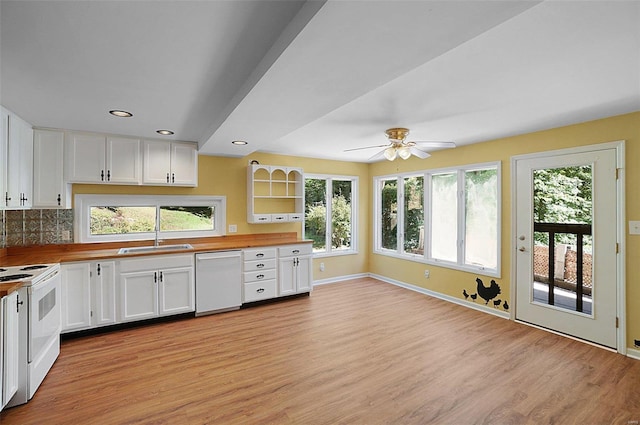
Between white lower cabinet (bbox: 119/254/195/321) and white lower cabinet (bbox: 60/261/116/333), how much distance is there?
0.34ft

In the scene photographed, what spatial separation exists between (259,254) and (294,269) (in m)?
0.63

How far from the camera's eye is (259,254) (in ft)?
13.9

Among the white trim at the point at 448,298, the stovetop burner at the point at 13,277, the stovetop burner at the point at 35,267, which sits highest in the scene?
the stovetop burner at the point at 35,267

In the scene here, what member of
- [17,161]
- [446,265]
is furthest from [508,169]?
[17,161]

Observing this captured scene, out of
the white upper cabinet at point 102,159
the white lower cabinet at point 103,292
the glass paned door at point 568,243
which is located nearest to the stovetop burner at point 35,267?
the white lower cabinet at point 103,292

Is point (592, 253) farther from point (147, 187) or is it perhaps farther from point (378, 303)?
point (147, 187)

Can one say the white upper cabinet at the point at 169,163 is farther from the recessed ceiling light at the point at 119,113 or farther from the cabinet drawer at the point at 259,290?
the cabinet drawer at the point at 259,290

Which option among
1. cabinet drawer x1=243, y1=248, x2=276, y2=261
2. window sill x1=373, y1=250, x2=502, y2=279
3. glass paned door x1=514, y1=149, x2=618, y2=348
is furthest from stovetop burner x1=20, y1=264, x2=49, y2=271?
glass paned door x1=514, y1=149, x2=618, y2=348

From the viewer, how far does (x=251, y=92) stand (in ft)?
6.49

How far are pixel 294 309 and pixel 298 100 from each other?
2938mm

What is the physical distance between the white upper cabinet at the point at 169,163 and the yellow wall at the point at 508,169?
3.44m

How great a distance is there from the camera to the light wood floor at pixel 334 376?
202 centimetres

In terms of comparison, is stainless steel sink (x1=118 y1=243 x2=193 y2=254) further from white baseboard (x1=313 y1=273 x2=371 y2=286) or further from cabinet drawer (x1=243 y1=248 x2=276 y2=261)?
white baseboard (x1=313 y1=273 x2=371 y2=286)

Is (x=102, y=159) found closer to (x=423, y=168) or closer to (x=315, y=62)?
(x=315, y=62)
